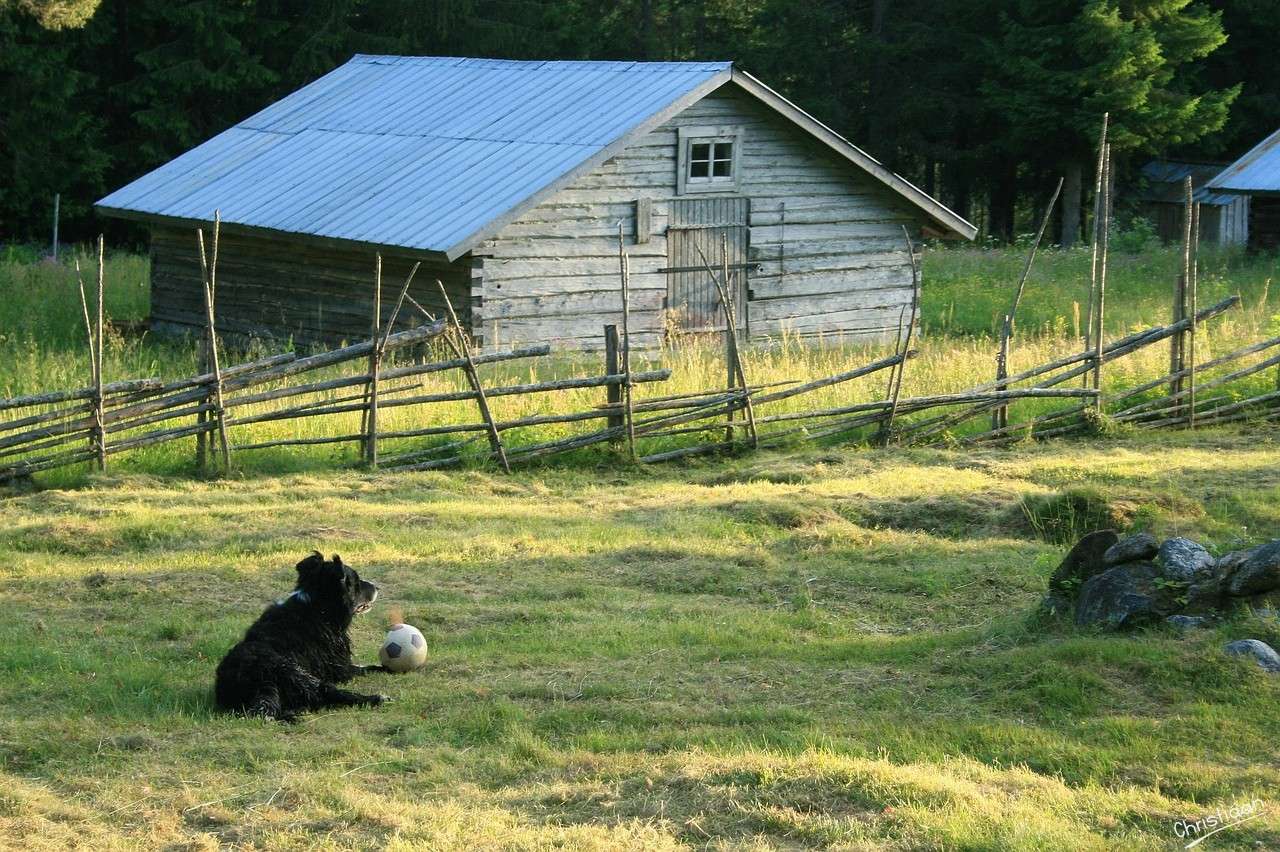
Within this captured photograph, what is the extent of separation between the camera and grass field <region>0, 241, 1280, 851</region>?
5645 mm

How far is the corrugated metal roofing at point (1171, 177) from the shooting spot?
38.5 metres

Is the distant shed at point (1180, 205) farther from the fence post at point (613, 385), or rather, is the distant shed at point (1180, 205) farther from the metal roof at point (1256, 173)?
the fence post at point (613, 385)

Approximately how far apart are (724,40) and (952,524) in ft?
110

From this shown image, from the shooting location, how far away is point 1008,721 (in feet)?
21.8

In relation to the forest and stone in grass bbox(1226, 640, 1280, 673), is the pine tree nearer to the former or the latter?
the forest

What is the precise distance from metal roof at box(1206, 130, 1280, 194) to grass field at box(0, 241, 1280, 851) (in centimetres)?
1758

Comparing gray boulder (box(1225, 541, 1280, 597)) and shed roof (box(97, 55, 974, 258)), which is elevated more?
shed roof (box(97, 55, 974, 258))

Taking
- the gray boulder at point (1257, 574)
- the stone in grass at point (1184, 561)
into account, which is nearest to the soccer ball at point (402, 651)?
the stone in grass at point (1184, 561)

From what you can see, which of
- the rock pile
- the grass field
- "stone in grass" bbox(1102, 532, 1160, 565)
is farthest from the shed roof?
"stone in grass" bbox(1102, 532, 1160, 565)

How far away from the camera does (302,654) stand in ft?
22.9

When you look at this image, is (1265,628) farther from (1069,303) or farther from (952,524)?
(1069,303)

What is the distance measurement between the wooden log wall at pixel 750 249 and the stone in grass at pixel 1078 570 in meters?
10.5

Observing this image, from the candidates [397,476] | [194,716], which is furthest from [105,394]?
[194,716]

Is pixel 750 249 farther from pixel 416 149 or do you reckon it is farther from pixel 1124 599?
pixel 1124 599
